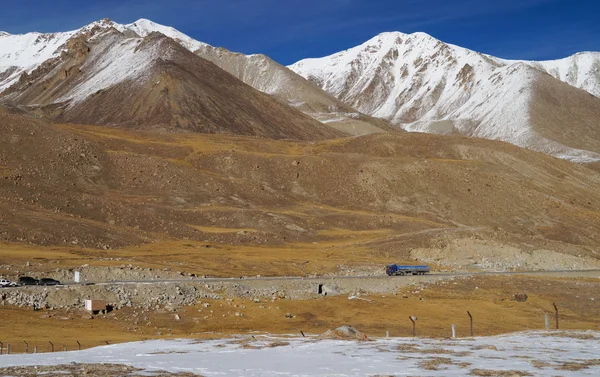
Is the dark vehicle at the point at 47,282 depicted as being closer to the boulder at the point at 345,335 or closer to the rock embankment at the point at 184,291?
the rock embankment at the point at 184,291

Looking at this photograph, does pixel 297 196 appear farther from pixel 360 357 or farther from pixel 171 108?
pixel 360 357

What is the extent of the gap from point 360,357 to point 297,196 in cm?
8768

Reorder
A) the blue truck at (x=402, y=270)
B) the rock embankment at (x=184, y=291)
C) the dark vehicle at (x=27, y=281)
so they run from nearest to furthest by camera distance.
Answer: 1. the rock embankment at (x=184, y=291)
2. the dark vehicle at (x=27, y=281)
3. the blue truck at (x=402, y=270)

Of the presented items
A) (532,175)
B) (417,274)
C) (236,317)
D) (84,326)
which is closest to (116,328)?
(84,326)

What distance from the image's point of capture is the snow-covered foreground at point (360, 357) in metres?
18.3

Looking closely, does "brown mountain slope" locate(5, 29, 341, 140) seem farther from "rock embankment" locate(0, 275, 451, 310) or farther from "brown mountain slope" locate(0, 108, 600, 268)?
"rock embankment" locate(0, 275, 451, 310)

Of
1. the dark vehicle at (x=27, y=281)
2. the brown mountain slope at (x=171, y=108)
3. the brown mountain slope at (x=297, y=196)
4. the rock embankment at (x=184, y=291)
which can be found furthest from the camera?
the brown mountain slope at (x=171, y=108)

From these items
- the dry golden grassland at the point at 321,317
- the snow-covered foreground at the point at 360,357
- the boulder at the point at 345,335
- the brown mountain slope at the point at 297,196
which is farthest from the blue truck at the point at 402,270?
the snow-covered foreground at the point at 360,357

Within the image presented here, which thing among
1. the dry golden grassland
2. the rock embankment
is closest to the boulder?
the dry golden grassland

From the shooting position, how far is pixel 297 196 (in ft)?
354

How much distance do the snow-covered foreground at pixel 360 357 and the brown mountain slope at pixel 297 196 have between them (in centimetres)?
4583

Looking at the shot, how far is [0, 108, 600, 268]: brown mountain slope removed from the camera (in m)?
73.7

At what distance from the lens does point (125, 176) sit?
102 meters

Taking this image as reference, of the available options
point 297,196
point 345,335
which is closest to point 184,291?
point 345,335
